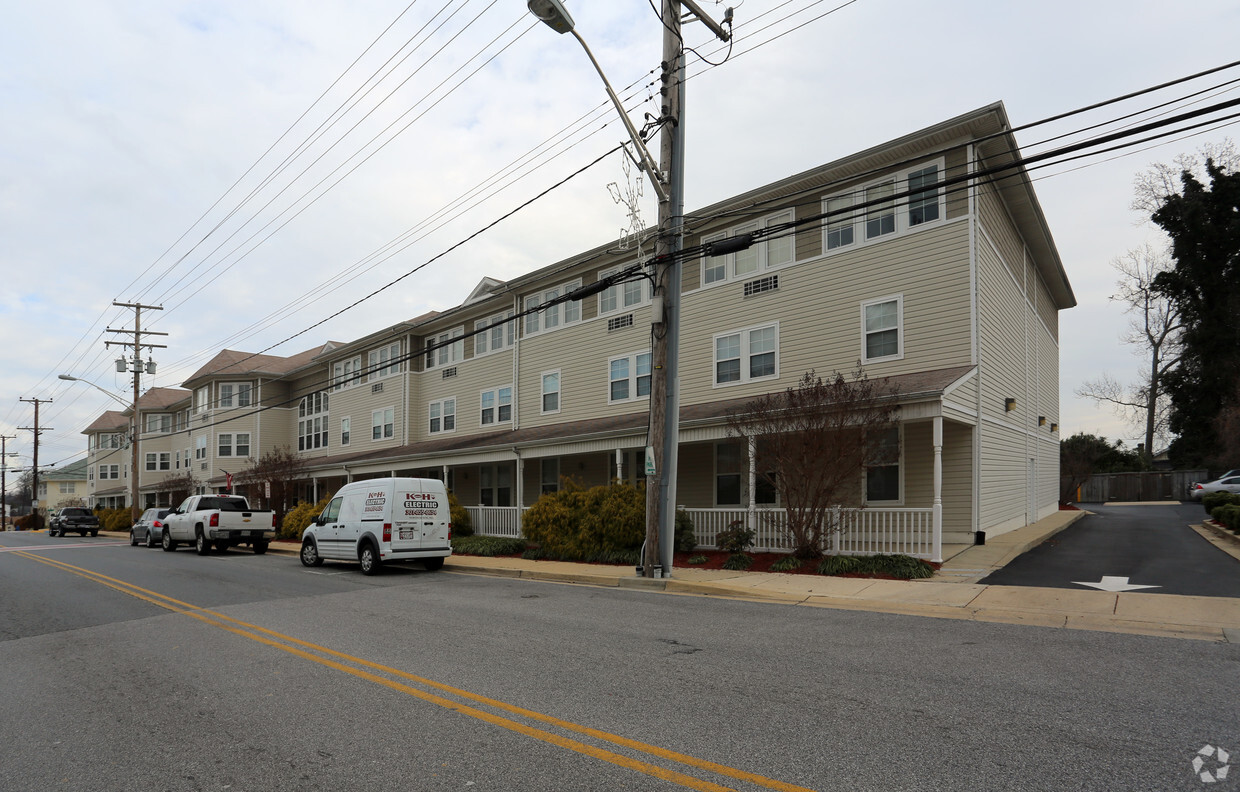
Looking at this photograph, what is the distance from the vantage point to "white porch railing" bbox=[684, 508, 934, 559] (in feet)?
47.6

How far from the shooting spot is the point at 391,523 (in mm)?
16344

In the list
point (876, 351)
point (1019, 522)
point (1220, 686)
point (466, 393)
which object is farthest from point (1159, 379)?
point (1220, 686)

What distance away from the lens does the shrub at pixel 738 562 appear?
14648 mm

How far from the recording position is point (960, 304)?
1588cm

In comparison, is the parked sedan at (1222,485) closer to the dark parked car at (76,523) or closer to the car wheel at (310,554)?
the car wheel at (310,554)

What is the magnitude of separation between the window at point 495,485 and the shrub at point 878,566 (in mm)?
15320

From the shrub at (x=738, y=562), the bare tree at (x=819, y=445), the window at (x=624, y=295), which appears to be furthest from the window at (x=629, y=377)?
the shrub at (x=738, y=562)

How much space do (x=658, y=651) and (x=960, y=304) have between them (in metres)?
11.6

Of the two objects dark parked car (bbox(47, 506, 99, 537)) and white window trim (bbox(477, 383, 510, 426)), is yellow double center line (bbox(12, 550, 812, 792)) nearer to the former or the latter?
white window trim (bbox(477, 383, 510, 426))

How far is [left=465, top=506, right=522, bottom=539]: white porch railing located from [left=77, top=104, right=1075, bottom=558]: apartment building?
0.10 m

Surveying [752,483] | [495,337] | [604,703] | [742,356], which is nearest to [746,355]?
[742,356]

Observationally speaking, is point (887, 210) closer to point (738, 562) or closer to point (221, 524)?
point (738, 562)

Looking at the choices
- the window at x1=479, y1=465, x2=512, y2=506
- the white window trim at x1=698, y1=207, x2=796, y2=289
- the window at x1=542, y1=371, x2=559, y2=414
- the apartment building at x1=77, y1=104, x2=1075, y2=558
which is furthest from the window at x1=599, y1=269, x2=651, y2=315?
the window at x1=479, y1=465, x2=512, y2=506

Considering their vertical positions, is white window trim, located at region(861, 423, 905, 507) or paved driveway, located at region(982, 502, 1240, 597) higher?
white window trim, located at region(861, 423, 905, 507)
